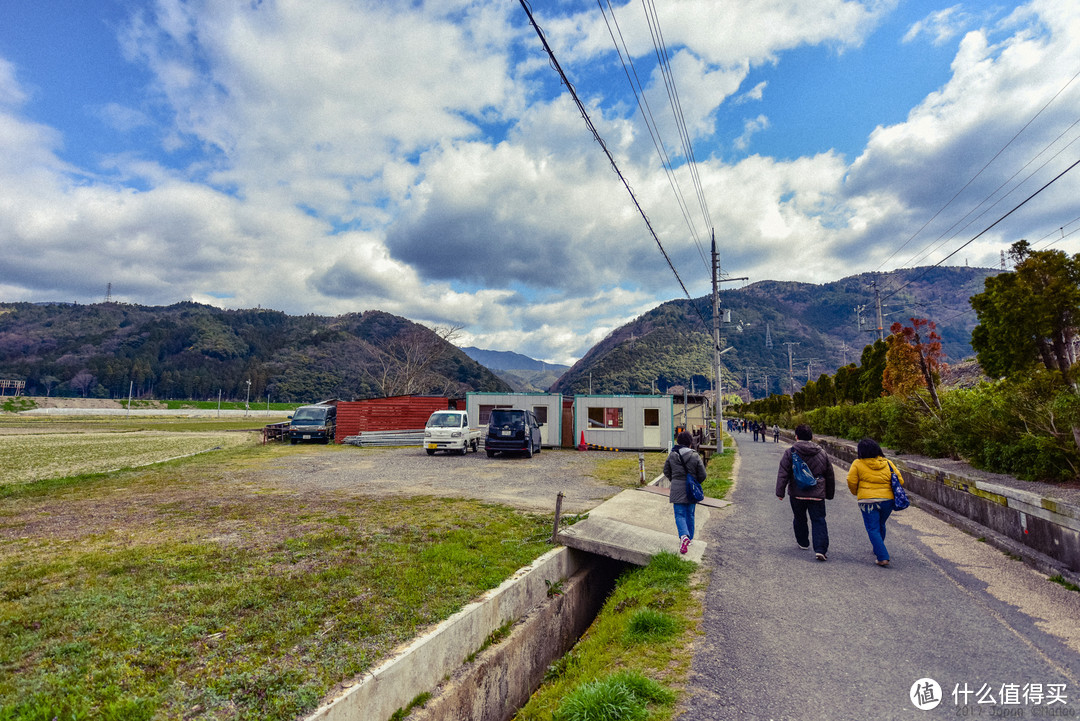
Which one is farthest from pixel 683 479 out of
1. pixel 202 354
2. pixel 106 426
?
pixel 202 354

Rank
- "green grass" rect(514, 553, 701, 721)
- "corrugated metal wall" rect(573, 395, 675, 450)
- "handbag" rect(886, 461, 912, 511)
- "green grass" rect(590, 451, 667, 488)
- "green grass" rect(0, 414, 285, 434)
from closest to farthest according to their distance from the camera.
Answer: "green grass" rect(514, 553, 701, 721) < "handbag" rect(886, 461, 912, 511) < "green grass" rect(590, 451, 667, 488) < "corrugated metal wall" rect(573, 395, 675, 450) < "green grass" rect(0, 414, 285, 434)

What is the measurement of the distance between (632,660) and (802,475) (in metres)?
3.96

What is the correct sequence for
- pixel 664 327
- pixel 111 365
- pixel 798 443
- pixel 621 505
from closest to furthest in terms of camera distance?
pixel 798 443
pixel 621 505
pixel 111 365
pixel 664 327

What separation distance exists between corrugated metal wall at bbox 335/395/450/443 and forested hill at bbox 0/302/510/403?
2065 inches

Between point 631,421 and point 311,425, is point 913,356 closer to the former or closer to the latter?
point 631,421

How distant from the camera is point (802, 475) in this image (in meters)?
6.68

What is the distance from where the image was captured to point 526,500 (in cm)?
1084

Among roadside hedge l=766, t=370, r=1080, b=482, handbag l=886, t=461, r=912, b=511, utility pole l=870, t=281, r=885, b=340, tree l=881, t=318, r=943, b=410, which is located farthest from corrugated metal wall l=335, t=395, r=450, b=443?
utility pole l=870, t=281, r=885, b=340

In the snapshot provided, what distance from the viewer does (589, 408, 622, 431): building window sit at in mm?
24280

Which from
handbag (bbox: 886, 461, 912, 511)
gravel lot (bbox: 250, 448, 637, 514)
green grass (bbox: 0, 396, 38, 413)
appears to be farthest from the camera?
green grass (bbox: 0, 396, 38, 413)

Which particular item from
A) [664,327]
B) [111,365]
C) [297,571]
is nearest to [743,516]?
[297,571]

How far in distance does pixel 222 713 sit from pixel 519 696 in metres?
3.12

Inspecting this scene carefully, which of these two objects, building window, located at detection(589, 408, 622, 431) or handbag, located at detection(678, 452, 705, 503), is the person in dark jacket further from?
building window, located at detection(589, 408, 622, 431)

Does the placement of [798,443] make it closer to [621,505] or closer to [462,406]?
[621,505]
